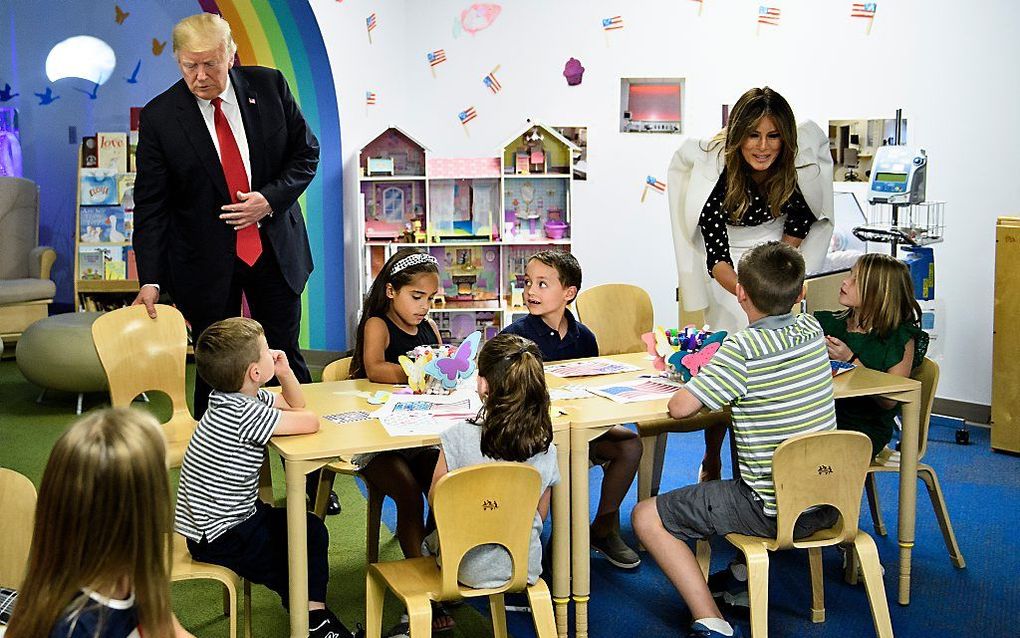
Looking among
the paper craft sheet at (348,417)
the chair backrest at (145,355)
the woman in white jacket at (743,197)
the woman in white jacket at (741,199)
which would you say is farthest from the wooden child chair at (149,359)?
the woman in white jacket at (743,197)

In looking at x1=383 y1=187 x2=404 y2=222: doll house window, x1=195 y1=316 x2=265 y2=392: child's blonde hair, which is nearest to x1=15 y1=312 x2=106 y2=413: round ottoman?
x1=383 y1=187 x2=404 y2=222: doll house window

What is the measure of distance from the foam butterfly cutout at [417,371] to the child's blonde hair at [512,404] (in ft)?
1.82

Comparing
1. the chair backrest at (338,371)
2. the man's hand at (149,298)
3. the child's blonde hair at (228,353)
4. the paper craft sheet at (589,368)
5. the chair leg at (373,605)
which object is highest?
the man's hand at (149,298)

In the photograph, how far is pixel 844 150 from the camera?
563cm

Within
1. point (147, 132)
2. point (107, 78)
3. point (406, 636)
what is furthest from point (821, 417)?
point (107, 78)

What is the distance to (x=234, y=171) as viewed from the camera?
3.59m

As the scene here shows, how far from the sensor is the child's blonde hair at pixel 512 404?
103 inches

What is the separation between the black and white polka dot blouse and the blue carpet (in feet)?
3.27

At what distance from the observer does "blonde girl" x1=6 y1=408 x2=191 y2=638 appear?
160cm

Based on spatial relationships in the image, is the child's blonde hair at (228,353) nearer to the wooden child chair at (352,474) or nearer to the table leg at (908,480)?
the wooden child chair at (352,474)

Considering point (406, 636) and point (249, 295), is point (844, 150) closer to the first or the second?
point (249, 295)

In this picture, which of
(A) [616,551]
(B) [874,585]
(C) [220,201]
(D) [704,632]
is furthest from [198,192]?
(B) [874,585]

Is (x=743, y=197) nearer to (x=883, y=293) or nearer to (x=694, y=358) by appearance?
(x=883, y=293)

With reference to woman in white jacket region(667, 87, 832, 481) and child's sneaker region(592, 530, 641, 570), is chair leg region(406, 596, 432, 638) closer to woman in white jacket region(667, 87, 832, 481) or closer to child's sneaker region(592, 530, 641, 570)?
child's sneaker region(592, 530, 641, 570)
